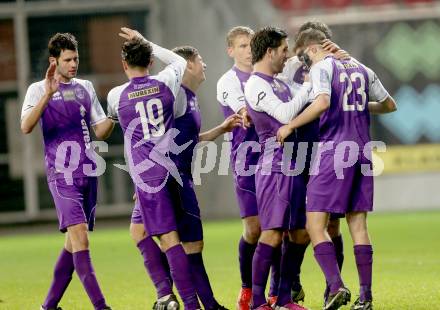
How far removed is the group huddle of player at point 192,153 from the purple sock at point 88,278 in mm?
10

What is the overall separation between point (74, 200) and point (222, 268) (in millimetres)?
3737

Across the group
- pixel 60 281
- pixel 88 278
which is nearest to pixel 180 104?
pixel 88 278

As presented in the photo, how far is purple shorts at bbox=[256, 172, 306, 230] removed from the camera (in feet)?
24.4

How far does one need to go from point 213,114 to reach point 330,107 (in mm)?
11636

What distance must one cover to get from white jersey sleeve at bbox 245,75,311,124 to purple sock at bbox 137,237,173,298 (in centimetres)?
133

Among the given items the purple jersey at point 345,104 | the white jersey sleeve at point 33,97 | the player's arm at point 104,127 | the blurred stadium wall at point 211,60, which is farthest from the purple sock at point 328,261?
the blurred stadium wall at point 211,60

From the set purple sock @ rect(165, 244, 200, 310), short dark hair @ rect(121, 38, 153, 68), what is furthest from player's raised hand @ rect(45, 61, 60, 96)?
purple sock @ rect(165, 244, 200, 310)

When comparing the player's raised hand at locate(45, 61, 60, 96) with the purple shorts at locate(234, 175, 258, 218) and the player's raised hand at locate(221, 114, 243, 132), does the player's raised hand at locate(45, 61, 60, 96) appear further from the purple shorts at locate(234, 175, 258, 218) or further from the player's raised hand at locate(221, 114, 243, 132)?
the purple shorts at locate(234, 175, 258, 218)

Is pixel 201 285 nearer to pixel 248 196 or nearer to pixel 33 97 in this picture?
pixel 248 196

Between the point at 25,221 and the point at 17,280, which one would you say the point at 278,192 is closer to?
the point at 17,280

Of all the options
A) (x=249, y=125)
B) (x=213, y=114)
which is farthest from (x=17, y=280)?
(x=213, y=114)

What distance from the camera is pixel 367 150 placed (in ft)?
25.3

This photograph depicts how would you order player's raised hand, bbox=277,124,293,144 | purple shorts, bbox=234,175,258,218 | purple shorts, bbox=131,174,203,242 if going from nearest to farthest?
player's raised hand, bbox=277,124,293,144
purple shorts, bbox=131,174,203,242
purple shorts, bbox=234,175,258,218

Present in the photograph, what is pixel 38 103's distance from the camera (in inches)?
304
